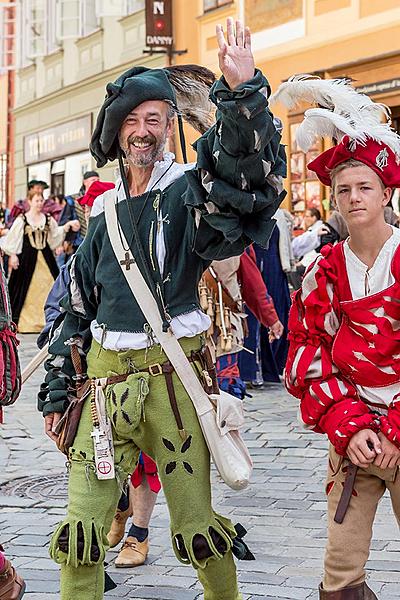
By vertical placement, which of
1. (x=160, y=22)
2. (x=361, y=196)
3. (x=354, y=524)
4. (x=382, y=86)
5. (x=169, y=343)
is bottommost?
(x=354, y=524)

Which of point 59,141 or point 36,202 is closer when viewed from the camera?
point 36,202

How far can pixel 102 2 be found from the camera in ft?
78.2

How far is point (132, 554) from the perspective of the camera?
4938mm

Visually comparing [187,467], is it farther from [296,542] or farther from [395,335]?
[296,542]

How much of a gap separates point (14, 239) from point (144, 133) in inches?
485

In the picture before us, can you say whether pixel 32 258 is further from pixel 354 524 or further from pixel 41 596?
pixel 354 524

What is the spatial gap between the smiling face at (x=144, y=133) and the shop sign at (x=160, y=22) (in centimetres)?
1765

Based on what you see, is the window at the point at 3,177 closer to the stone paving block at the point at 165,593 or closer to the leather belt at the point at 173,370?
the stone paving block at the point at 165,593

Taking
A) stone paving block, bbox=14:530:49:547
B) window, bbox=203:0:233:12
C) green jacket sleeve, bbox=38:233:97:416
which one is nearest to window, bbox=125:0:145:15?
window, bbox=203:0:233:12

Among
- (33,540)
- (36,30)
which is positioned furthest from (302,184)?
(36,30)

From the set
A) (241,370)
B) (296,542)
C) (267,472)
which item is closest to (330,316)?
(296,542)

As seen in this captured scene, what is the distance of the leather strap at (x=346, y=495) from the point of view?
3506 millimetres

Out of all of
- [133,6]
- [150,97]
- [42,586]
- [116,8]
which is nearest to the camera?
[150,97]

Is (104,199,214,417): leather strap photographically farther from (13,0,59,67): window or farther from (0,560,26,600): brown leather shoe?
(13,0,59,67): window
